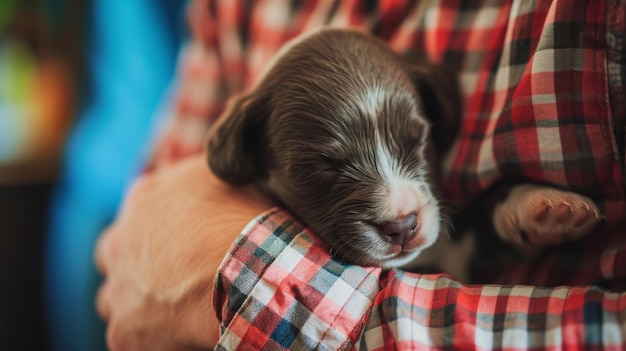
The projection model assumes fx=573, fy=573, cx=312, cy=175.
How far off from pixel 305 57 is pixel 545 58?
1.78 feet

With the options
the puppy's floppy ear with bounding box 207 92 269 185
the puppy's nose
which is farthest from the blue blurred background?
the puppy's nose

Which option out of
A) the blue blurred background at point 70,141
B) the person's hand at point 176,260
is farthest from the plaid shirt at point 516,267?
the blue blurred background at point 70,141

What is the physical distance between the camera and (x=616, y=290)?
1.07 m

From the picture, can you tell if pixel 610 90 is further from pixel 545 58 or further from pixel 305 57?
pixel 305 57

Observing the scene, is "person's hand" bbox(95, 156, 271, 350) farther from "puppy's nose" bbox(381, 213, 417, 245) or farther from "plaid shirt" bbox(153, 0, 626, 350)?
"puppy's nose" bbox(381, 213, 417, 245)

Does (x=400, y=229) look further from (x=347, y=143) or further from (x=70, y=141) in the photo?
(x=70, y=141)

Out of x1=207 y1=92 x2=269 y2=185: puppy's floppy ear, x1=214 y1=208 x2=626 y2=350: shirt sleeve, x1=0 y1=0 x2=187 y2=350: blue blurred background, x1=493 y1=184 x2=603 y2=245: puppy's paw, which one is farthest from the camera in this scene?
x1=0 y1=0 x2=187 y2=350: blue blurred background

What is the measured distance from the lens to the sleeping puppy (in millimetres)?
1245

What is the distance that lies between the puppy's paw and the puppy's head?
0.55 feet

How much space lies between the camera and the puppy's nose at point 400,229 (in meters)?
1.21

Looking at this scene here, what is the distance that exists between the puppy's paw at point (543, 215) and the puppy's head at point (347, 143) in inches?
6.5

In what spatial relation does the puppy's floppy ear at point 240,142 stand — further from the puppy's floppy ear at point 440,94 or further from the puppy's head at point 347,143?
the puppy's floppy ear at point 440,94

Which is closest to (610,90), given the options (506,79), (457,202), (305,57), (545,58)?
(545,58)

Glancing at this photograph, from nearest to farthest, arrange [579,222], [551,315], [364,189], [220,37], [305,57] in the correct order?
[551,315] < [579,222] < [364,189] < [305,57] < [220,37]
